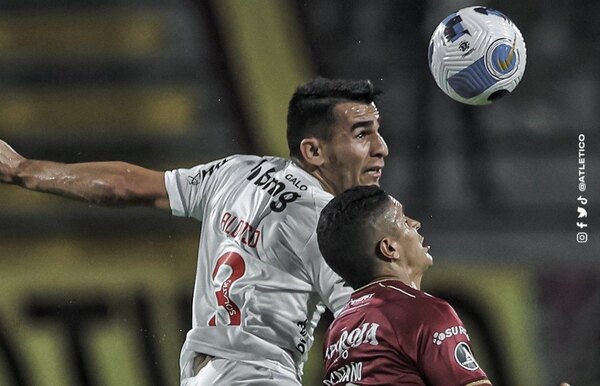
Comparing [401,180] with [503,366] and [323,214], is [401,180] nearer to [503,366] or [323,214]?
[503,366]

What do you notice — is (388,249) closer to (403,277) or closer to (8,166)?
(403,277)

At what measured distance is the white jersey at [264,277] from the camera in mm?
3611

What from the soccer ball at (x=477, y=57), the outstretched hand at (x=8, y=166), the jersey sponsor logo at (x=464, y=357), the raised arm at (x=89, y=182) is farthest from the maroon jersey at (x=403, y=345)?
the outstretched hand at (x=8, y=166)

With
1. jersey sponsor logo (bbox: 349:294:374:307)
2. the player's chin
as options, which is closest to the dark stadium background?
the player's chin

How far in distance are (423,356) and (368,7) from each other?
3.48 meters

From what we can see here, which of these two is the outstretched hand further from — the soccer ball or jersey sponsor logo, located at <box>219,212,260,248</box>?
the soccer ball

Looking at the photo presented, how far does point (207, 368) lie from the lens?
364 centimetres

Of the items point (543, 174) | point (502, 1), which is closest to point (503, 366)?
point (543, 174)

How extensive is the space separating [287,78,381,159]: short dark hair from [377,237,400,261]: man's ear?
1059mm

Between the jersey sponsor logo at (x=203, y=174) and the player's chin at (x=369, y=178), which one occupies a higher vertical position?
the jersey sponsor logo at (x=203, y=174)

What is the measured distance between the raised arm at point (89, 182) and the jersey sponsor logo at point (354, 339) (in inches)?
55.2

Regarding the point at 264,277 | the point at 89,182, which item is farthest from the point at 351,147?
the point at 89,182

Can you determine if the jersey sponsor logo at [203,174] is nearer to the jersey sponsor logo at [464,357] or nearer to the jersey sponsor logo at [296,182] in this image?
the jersey sponsor logo at [296,182]

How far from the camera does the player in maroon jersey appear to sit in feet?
9.16
